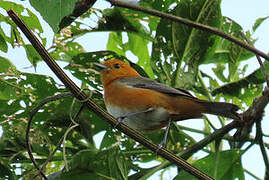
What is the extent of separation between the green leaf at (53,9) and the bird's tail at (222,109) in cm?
158

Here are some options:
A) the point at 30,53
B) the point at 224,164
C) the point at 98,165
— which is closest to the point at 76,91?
the point at 30,53

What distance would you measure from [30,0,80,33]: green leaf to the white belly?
5.92 feet

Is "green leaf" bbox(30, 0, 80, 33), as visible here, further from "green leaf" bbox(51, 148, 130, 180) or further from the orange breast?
the orange breast

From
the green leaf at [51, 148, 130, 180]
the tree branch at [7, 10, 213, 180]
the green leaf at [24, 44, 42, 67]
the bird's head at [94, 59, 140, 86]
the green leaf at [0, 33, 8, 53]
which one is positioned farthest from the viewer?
the bird's head at [94, 59, 140, 86]

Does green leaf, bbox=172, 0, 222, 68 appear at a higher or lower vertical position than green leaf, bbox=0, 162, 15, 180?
higher

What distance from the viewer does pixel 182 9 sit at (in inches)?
126

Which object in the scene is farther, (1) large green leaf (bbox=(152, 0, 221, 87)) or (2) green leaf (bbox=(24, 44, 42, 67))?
(1) large green leaf (bbox=(152, 0, 221, 87))

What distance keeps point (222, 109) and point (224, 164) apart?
17.4 inches

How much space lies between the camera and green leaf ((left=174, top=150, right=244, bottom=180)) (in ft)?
10.2

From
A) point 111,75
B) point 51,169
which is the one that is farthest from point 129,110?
point 51,169

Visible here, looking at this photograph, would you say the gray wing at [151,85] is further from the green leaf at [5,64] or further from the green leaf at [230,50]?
the green leaf at [5,64]

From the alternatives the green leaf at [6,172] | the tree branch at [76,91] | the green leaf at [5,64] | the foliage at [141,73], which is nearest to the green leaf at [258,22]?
the foliage at [141,73]

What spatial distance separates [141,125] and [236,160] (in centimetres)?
72

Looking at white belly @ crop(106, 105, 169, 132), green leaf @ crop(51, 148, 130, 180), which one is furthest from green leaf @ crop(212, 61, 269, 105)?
green leaf @ crop(51, 148, 130, 180)
